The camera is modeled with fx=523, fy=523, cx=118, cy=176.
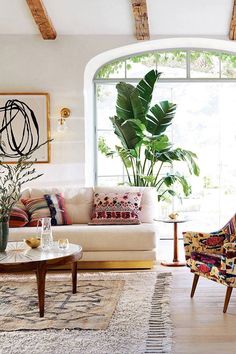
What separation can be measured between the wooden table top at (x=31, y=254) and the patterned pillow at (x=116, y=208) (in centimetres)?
133

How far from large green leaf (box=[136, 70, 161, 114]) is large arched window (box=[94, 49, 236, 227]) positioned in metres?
0.89

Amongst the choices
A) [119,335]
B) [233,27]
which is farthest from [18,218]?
[233,27]

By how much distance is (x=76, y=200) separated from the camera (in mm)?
6160

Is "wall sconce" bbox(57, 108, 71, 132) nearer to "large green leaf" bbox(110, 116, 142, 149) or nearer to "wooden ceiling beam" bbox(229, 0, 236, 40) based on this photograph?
"large green leaf" bbox(110, 116, 142, 149)

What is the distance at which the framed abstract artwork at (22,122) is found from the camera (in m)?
7.17

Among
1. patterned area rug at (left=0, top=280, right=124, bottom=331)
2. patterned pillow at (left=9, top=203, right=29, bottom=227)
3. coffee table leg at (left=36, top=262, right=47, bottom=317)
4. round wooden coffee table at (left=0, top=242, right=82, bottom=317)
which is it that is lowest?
patterned area rug at (left=0, top=280, right=124, bottom=331)

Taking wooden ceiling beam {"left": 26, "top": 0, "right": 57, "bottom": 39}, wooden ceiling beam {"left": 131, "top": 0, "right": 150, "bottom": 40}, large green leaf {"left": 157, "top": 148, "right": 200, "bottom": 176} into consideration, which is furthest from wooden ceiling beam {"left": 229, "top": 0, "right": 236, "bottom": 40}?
wooden ceiling beam {"left": 26, "top": 0, "right": 57, "bottom": 39}

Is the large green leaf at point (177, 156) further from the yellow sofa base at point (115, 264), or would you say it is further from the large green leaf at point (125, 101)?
the yellow sofa base at point (115, 264)

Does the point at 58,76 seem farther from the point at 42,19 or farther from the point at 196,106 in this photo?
the point at 196,106

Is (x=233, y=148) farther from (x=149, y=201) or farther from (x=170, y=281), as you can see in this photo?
(x=170, y=281)

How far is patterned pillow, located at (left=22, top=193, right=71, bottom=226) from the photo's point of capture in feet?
19.2

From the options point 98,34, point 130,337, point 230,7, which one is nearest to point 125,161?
point 98,34

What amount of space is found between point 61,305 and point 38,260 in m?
0.55

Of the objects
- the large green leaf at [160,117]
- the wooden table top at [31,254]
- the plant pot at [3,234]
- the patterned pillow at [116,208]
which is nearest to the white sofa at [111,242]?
the patterned pillow at [116,208]
